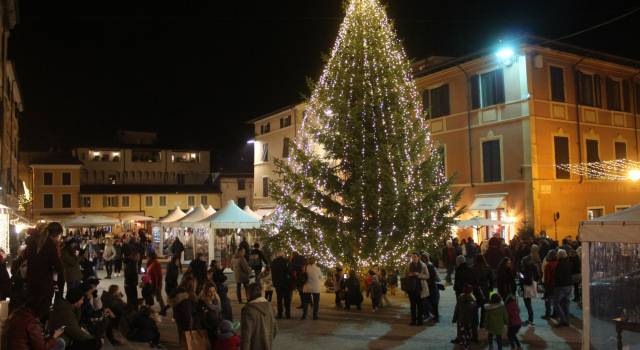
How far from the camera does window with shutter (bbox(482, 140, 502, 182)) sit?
993 inches

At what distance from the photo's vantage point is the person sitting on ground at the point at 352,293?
13885mm

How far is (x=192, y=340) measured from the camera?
8.59 m

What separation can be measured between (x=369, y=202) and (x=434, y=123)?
46.8ft

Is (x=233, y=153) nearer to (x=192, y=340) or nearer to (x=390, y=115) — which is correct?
(x=390, y=115)

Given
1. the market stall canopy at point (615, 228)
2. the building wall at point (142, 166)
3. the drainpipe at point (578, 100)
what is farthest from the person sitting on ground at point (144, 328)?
the building wall at point (142, 166)

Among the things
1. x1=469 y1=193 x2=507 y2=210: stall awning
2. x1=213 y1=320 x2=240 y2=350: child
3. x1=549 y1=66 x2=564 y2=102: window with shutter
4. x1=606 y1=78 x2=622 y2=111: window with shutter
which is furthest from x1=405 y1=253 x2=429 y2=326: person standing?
x1=606 y1=78 x2=622 y2=111: window with shutter

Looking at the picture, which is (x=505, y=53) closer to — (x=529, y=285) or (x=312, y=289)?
(x=529, y=285)

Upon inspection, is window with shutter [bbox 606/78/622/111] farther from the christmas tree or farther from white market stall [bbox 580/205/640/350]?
white market stall [bbox 580/205/640/350]

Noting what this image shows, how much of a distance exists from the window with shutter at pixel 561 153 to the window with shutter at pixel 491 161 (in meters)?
2.36

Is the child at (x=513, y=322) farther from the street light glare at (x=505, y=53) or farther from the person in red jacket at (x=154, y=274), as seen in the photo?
the street light glare at (x=505, y=53)

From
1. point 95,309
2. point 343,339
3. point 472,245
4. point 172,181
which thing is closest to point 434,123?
point 472,245

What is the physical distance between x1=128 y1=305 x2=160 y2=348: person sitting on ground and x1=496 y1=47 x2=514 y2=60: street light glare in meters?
19.6

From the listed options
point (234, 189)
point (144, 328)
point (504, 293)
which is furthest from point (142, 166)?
point (504, 293)

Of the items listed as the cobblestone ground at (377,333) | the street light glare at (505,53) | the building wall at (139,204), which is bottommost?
the cobblestone ground at (377,333)
